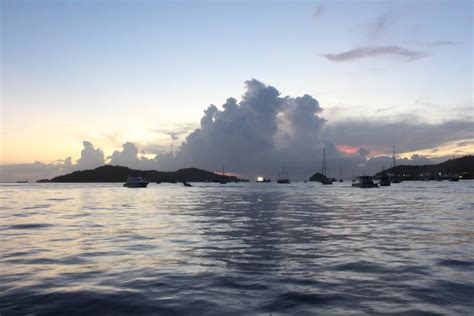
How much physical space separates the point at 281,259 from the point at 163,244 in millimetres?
7986

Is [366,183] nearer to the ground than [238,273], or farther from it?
farther from it

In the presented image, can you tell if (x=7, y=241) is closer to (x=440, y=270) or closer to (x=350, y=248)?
(x=350, y=248)

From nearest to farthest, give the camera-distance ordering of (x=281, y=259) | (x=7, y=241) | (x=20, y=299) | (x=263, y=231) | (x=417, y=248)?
(x=20, y=299)
(x=281, y=259)
(x=417, y=248)
(x=7, y=241)
(x=263, y=231)

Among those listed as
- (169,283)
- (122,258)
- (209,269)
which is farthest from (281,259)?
(122,258)

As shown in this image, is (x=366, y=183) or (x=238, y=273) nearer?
(x=238, y=273)

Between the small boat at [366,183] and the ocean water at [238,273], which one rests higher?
the small boat at [366,183]

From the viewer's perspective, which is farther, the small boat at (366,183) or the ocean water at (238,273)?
the small boat at (366,183)

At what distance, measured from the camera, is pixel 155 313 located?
412 inches

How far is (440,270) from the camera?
15734 millimetres

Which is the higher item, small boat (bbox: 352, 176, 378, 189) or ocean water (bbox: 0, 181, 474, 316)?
small boat (bbox: 352, 176, 378, 189)

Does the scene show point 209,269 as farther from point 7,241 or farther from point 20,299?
point 7,241

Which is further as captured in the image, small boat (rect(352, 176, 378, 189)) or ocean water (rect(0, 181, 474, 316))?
small boat (rect(352, 176, 378, 189))

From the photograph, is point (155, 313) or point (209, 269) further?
point (209, 269)

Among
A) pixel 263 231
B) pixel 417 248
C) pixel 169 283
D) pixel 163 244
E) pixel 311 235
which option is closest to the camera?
pixel 169 283
